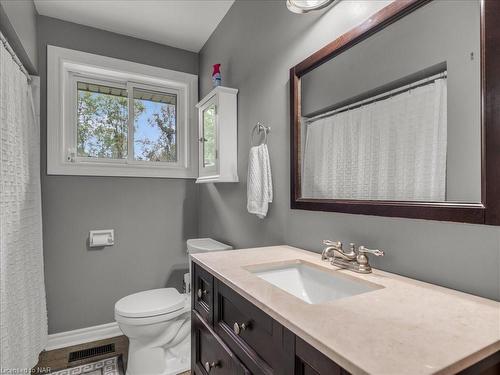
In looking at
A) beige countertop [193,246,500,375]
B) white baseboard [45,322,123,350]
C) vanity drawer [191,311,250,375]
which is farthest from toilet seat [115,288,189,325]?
beige countertop [193,246,500,375]

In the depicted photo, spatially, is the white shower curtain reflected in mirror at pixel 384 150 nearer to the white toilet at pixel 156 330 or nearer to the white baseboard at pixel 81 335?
the white toilet at pixel 156 330

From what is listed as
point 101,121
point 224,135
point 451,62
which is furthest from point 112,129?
point 451,62

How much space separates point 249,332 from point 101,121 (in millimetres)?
2256

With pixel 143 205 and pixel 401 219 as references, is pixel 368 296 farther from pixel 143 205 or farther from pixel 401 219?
pixel 143 205

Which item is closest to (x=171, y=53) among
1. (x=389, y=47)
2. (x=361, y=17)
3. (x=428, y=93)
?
(x=361, y=17)

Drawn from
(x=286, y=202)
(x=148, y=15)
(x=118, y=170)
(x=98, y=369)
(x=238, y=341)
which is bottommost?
(x=98, y=369)

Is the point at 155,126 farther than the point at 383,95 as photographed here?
Yes

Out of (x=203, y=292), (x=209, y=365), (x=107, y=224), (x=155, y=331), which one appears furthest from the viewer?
(x=107, y=224)

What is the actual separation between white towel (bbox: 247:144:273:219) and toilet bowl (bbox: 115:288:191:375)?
87cm

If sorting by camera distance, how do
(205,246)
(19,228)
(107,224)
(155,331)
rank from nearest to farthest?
(19,228)
(155,331)
(205,246)
(107,224)

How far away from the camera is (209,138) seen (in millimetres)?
2158

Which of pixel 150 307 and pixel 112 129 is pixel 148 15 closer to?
pixel 112 129

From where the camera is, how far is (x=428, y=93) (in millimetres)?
872

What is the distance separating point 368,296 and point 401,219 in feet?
1.04
